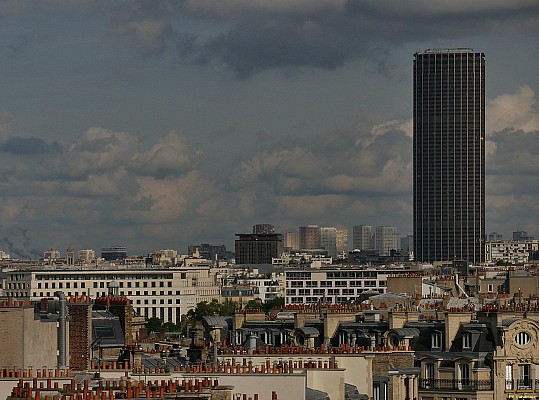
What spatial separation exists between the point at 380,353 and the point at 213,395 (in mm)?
26522

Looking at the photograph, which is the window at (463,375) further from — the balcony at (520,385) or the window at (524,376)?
the window at (524,376)

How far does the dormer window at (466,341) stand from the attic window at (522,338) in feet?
5.38

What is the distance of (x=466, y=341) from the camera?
76.9 m

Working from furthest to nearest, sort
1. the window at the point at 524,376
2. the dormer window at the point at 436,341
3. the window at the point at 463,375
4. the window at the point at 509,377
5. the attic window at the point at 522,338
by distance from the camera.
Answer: the dormer window at the point at 436,341
the attic window at the point at 522,338
the window at the point at 524,376
the window at the point at 509,377
the window at the point at 463,375

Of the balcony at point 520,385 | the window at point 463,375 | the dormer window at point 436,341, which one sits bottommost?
the balcony at point 520,385

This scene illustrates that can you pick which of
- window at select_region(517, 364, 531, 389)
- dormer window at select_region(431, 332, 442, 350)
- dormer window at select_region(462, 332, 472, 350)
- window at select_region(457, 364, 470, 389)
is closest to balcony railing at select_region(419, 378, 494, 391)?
window at select_region(457, 364, 470, 389)

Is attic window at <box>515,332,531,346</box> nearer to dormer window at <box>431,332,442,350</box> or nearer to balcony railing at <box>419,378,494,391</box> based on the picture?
balcony railing at <box>419,378,494,391</box>

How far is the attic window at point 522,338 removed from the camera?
76.7m

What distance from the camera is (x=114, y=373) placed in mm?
47156

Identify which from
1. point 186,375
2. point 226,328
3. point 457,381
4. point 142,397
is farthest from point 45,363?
point 226,328

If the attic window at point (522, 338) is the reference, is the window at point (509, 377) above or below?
below

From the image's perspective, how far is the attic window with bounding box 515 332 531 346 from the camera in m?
76.7

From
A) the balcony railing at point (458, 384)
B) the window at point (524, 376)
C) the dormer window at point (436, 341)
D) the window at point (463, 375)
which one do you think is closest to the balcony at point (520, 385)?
the window at point (524, 376)

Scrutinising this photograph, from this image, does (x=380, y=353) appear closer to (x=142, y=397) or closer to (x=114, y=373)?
(x=114, y=373)
